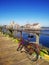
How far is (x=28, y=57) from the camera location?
17.2 ft

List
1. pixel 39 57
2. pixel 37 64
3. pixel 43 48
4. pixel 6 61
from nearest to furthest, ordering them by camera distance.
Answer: pixel 37 64 < pixel 6 61 < pixel 39 57 < pixel 43 48

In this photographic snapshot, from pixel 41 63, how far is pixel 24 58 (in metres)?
0.86

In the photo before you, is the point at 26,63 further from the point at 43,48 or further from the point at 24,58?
the point at 43,48

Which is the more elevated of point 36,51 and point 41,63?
point 36,51

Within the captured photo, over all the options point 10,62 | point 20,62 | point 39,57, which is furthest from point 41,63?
point 10,62

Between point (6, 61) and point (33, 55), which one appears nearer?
→ point (6, 61)

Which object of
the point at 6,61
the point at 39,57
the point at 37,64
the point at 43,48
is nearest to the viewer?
the point at 37,64

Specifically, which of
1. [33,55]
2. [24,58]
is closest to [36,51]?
[33,55]

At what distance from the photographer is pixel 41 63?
15.2 feet

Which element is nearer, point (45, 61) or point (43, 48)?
point (45, 61)

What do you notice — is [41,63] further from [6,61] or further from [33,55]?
[6,61]

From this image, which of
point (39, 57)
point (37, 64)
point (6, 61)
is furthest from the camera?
point (39, 57)

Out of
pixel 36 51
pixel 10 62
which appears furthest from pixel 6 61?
pixel 36 51

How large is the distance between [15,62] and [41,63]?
3.43 ft
